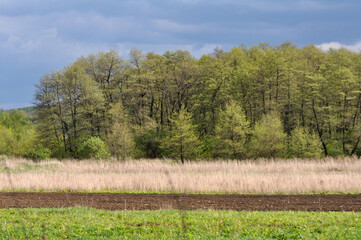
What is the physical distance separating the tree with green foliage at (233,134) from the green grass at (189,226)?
83.8ft

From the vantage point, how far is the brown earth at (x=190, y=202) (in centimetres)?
1151

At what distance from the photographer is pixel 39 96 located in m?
44.4

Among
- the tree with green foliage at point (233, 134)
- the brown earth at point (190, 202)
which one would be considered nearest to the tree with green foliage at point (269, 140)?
the tree with green foliage at point (233, 134)

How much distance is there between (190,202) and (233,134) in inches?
946

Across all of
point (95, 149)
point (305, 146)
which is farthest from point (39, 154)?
point (305, 146)

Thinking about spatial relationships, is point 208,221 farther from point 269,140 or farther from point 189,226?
point 269,140

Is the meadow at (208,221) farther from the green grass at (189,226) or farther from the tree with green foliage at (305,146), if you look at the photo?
the tree with green foliage at (305,146)

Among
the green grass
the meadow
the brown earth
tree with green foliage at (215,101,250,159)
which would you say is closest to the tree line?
tree with green foliage at (215,101,250,159)

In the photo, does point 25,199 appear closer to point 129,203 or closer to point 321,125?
point 129,203

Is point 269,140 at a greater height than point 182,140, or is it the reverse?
point 182,140

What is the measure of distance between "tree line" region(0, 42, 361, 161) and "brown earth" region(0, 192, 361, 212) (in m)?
20.8

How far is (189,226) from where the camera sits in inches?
332

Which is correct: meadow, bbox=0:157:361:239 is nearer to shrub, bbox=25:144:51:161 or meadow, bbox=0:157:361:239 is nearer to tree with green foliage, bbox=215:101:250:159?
tree with green foliage, bbox=215:101:250:159

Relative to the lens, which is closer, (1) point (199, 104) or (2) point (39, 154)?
(2) point (39, 154)
